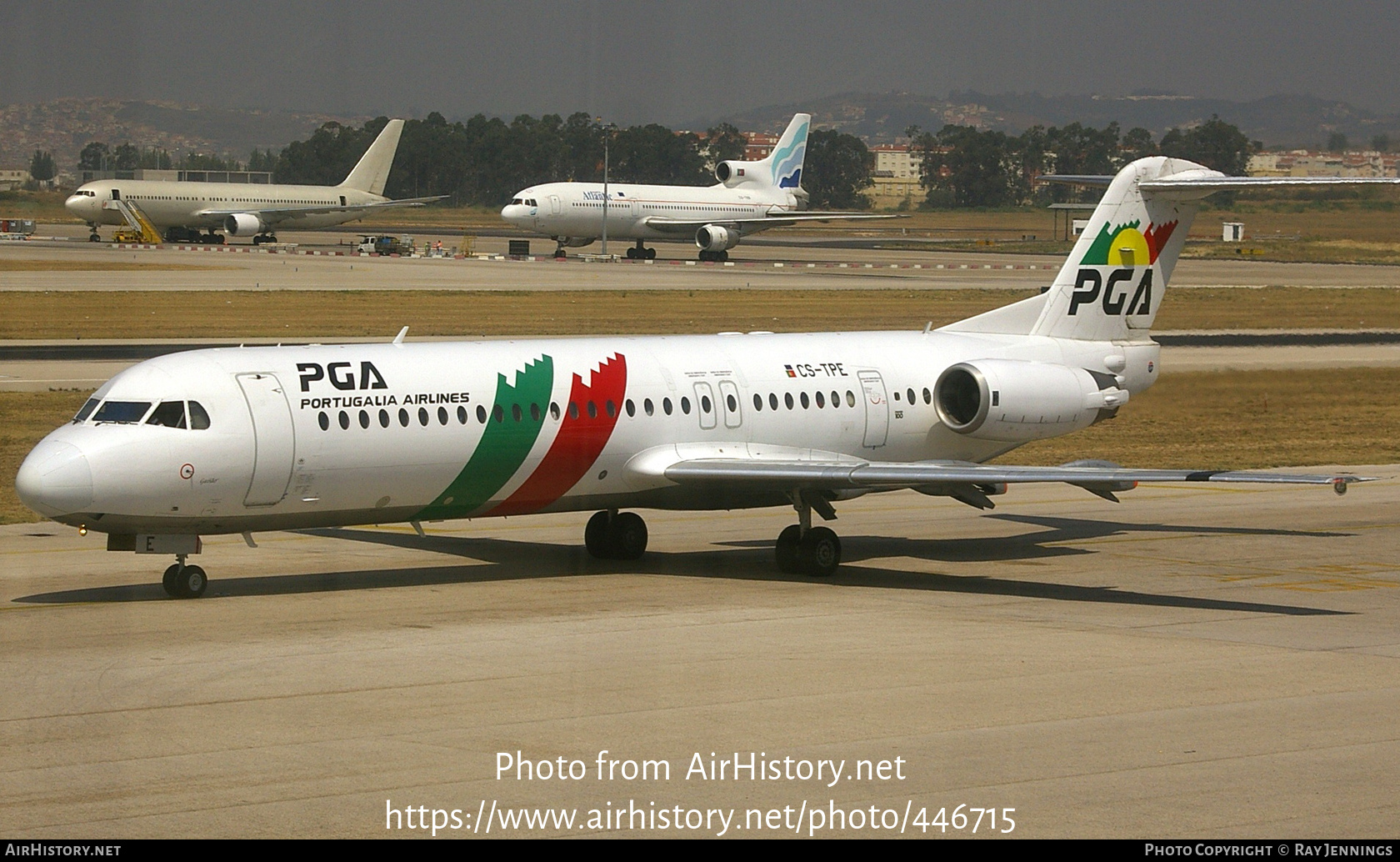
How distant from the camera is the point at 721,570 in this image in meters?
25.0

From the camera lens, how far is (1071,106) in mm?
63719

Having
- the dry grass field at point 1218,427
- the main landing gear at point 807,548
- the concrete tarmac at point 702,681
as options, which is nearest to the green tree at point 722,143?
the dry grass field at point 1218,427

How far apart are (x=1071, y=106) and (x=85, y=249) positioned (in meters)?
64.5

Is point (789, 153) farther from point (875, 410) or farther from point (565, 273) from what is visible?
point (875, 410)

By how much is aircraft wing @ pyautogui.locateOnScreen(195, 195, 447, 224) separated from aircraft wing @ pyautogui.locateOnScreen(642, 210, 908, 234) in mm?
20480

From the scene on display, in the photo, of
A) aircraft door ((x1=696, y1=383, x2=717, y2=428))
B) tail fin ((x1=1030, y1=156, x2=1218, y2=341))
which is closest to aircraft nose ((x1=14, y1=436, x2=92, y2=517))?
aircraft door ((x1=696, y1=383, x2=717, y2=428))

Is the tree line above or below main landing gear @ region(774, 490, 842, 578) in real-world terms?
above

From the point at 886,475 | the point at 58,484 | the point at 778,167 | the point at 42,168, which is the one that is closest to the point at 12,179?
the point at 42,168

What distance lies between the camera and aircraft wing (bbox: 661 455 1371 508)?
22.7m

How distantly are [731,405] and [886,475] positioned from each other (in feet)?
9.84

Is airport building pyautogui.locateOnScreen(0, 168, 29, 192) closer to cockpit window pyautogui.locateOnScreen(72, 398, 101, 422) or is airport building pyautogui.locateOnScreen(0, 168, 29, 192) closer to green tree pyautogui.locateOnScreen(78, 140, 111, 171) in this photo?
green tree pyautogui.locateOnScreen(78, 140, 111, 171)
